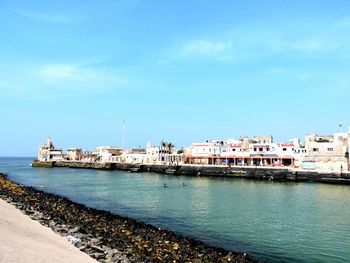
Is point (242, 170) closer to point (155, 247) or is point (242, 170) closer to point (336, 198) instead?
point (336, 198)

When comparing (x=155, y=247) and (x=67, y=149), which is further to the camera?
(x=67, y=149)

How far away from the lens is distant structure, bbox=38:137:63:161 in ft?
473

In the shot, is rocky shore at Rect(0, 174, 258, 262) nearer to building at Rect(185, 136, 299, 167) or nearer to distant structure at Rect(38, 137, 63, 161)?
building at Rect(185, 136, 299, 167)

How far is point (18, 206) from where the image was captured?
27.9 m

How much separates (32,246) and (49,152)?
137 meters

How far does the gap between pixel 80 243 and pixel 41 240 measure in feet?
6.24

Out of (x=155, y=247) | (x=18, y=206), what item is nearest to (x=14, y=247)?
(x=155, y=247)

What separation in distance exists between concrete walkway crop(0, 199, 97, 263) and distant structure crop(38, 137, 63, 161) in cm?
13007

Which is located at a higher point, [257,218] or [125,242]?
[125,242]

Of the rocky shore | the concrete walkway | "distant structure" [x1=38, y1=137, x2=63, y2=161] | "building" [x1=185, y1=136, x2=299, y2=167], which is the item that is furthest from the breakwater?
the concrete walkway

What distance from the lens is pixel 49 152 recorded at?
14412 centimetres

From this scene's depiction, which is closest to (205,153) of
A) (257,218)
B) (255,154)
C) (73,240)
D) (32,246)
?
(255,154)

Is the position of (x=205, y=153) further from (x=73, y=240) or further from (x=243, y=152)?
(x=73, y=240)

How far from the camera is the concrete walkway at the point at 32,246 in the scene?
12852mm
